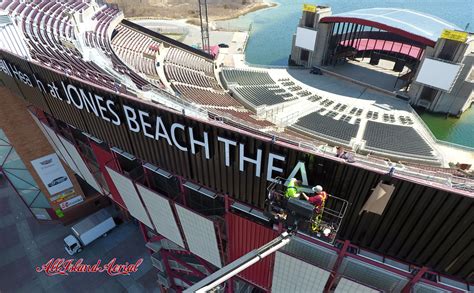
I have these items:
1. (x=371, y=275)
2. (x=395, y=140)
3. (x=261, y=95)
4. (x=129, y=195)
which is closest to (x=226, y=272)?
(x=371, y=275)

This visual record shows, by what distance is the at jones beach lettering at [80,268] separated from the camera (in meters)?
24.3

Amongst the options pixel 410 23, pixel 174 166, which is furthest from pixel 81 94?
pixel 410 23

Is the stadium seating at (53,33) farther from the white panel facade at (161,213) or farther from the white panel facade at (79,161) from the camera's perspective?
the white panel facade at (161,213)

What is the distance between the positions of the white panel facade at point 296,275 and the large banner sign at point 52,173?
75.0 ft

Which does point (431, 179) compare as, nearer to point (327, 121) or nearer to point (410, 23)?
point (327, 121)

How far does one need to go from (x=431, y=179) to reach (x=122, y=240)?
1102 inches

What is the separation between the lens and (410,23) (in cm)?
3847

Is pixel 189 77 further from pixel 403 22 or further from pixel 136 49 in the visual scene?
pixel 403 22

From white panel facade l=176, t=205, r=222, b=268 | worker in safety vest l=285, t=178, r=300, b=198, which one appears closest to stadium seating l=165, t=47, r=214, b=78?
white panel facade l=176, t=205, r=222, b=268

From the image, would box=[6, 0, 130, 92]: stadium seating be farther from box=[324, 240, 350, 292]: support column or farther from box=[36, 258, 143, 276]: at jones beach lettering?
box=[36, 258, 143, 276]: at jones beach lettering

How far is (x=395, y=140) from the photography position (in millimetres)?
29078

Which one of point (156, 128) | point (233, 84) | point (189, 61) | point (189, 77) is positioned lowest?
point (233, 84)

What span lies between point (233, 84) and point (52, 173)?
2713 cm

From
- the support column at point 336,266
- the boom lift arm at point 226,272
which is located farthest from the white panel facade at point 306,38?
the boom lift arm at point 226,272
